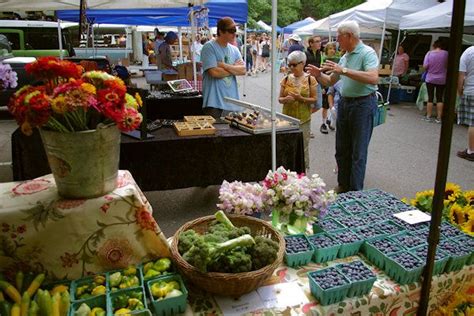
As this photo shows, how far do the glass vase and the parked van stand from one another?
31.3ft

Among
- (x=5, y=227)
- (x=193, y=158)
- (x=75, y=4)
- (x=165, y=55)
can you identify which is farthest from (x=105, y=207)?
(x=165, y=55)

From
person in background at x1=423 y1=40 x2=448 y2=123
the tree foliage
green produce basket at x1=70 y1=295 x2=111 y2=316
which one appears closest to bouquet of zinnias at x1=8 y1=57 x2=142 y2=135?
green produce basket at x1=70 y1=295 x2=111 y2=316

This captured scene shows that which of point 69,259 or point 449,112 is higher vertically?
point 449,112

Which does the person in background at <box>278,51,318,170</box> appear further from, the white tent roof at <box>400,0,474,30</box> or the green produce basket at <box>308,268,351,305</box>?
the white tent roof at <box>400,0,474,30</box>

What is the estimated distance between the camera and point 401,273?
1.79 metres

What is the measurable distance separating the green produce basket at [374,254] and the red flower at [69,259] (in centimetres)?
142

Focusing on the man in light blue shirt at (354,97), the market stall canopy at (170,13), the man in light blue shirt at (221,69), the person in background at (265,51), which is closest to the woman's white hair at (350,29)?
the man in light blue shirt at (354,97)

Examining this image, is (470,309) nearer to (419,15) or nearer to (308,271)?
(308,271)

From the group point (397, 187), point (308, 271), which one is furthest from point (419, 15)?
point (308, 271)

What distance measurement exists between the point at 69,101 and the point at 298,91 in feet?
11.1

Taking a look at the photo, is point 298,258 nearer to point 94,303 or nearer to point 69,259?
point 94,303

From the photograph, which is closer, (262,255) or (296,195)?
(262,255)

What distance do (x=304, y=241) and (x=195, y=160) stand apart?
1.83 m

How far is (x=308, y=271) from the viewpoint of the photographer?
1888mm
